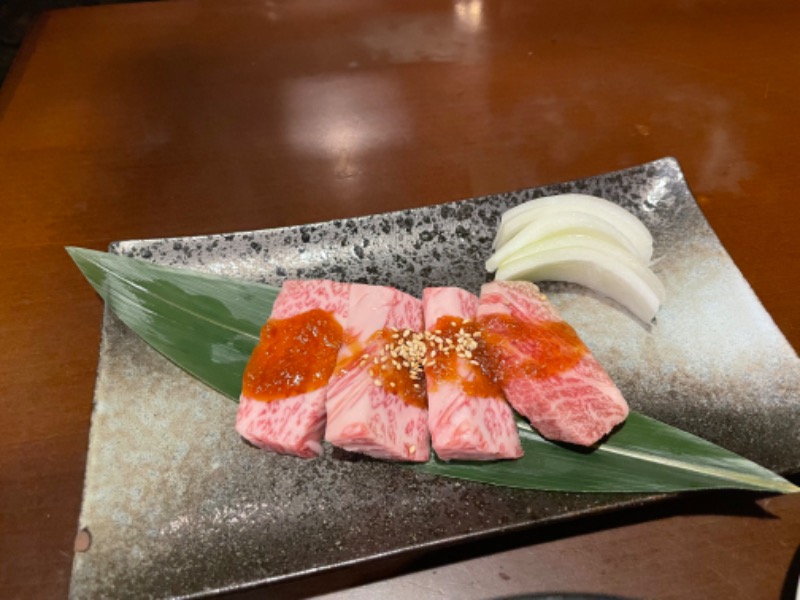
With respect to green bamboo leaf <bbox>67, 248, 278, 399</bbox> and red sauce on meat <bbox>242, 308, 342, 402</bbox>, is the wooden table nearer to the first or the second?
green bamboo leaf <bbox>67, 248, 278, 399</bbox>

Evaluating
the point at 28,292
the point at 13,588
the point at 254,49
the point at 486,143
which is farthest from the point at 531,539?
the point at 254,49

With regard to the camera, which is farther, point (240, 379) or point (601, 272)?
point (601, 272)

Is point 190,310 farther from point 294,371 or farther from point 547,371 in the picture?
point 547,371

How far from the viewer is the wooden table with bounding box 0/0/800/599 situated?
7.52ft

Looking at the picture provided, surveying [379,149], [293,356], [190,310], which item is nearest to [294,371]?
[293,356]

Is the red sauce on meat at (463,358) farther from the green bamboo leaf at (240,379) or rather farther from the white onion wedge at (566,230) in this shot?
the white onion wedge at (566,230)

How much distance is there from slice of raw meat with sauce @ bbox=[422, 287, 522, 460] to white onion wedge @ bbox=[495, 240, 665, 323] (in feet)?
1.40

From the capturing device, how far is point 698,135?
159 inches

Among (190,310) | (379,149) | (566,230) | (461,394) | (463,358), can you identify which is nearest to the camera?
(461,394)

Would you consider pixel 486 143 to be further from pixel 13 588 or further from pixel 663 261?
pixel 13 588

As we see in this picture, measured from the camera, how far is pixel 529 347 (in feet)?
8.08

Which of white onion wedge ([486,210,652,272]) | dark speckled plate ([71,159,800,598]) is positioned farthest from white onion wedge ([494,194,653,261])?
dark speckled plate ([71,159,800,598])

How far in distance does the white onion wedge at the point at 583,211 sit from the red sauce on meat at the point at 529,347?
63cm

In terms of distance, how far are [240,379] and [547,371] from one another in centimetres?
137
